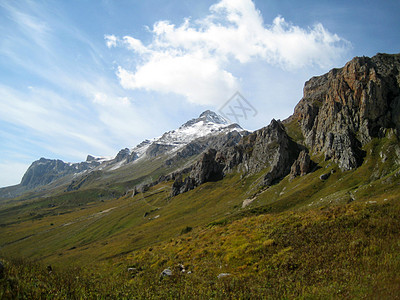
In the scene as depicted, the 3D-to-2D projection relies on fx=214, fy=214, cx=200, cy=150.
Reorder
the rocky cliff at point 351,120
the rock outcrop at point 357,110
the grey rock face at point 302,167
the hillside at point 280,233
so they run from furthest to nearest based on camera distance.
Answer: the grey rock face at point 302,167 < the rocky cliff at point 351,120 < the rock outcrop at point 357,110 < the hillside at point 280,233

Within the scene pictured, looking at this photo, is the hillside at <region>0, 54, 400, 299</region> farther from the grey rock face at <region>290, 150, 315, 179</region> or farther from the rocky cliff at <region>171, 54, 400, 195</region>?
the rocky cliff at <region>171, 54, 400, 195</region>

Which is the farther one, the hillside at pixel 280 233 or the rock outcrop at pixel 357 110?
the rock outcrop at pixel 357 110

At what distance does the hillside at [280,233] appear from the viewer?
46.3 ft

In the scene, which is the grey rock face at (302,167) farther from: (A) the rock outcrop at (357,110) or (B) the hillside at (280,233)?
(A) the rock outcrop at (357,110)

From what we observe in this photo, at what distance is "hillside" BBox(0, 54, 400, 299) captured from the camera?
46.3 feet

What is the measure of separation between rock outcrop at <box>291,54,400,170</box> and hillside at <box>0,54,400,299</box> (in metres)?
0.72

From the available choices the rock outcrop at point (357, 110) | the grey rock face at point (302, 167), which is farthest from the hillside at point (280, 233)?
the rock outcrop at point (357, 110)

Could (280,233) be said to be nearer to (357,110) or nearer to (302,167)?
(302,167)

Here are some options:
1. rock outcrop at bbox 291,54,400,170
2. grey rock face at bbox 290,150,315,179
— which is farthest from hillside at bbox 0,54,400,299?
rock outcrop at bbox 291,54,400,170

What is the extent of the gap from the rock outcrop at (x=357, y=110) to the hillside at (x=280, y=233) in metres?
0.72

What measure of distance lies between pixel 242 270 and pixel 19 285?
18.1 meters

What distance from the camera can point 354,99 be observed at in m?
136

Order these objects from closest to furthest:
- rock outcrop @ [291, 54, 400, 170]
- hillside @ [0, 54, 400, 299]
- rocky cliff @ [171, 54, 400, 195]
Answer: hillside @ [0, 54, 400, 299] → rock outcrop @ [291, 54, 400, 170] → rocky cliff @ [171, 54, 400, 195]

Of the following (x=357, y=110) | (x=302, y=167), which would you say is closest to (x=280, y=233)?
(x=302, y=167)
